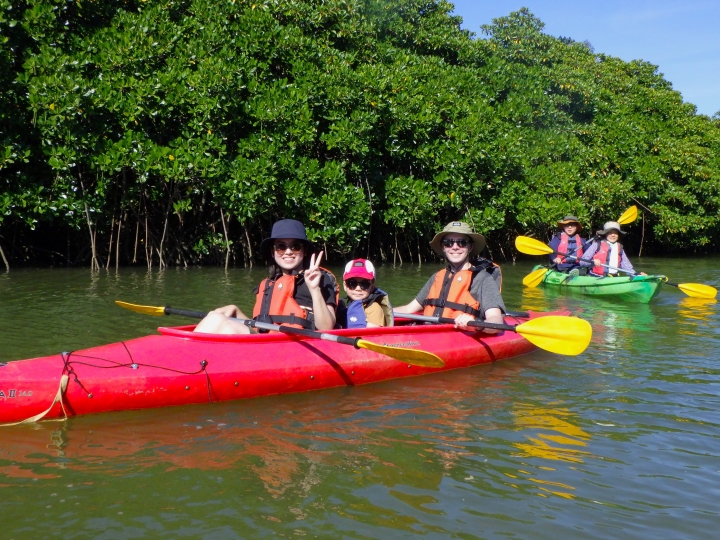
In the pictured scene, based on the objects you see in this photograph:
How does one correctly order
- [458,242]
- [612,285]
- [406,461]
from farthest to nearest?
1. [612,285]
2. [458,242]
3. [406,461]

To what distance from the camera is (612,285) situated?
40.8ft

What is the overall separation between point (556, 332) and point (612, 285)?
610 centimetres

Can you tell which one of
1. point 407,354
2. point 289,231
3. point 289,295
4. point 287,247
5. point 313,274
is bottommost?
point 407,354

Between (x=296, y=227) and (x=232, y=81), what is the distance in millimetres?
8884

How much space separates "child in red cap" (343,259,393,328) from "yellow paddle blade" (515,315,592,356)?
1.20 m

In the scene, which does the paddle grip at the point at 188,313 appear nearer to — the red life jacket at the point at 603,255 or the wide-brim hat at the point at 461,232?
the wide-brim hat at the point at 461,232

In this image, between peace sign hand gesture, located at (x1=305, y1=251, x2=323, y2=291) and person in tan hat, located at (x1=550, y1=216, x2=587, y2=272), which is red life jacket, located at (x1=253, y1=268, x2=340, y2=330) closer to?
peace sign hand gesture, located at (x1=305, y1=251, x2=323, y2=291)

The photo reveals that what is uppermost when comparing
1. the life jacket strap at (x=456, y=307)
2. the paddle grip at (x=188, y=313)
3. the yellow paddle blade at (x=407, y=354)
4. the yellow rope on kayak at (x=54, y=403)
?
Answer: the life jacket strap at (x=456, y=307)

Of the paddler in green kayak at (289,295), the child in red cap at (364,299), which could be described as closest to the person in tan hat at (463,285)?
the child in red cap at (364,299)

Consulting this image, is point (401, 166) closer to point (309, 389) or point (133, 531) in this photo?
point (309, 389)

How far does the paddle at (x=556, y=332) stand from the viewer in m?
6.75

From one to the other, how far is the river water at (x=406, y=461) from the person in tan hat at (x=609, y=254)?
580cm

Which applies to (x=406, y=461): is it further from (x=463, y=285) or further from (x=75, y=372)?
(x=463, y=285)

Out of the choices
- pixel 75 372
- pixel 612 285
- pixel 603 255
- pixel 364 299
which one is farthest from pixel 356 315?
pixel 603 255
